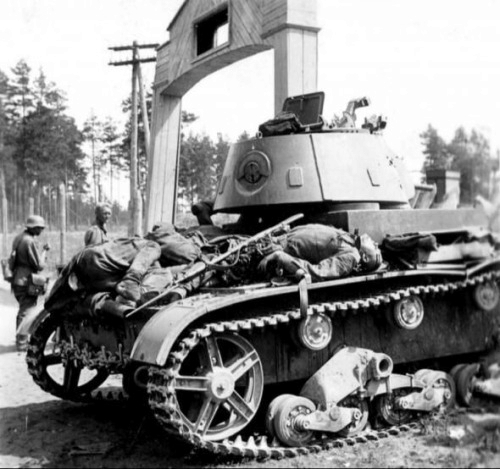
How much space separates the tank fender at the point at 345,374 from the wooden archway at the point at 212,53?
3579 millimetres

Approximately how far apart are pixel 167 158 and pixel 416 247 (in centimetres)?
737

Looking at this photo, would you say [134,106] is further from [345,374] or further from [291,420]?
[291,420]

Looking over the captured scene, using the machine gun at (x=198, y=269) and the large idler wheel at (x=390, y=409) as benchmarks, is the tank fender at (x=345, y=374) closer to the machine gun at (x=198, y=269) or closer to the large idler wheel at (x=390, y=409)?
the large idler wheel at (x=390, y=409)

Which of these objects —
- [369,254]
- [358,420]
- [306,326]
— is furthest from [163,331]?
[358,420]

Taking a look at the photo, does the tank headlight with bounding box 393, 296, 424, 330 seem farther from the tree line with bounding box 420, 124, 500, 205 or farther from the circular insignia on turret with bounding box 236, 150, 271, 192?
the circular insignia on turret with bounding box 236, 150, 271, 192

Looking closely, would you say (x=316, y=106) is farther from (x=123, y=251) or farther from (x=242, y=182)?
(x=123, y=251)

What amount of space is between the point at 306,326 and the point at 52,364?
324 centimetres

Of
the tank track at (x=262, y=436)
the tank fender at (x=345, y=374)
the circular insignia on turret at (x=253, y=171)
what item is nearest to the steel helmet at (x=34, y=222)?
the circular insignia on turret at (x=253, y=171)

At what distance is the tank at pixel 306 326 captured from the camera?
5.40m

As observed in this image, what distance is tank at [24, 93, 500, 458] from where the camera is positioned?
540 cm

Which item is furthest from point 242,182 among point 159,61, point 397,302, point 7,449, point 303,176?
point 159,61

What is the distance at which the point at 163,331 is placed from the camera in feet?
16.8

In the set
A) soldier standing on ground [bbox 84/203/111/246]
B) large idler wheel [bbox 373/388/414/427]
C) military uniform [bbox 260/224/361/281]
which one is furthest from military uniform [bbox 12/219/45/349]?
large idler wheel [bbox 373/388/414/427]

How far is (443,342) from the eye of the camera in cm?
679
